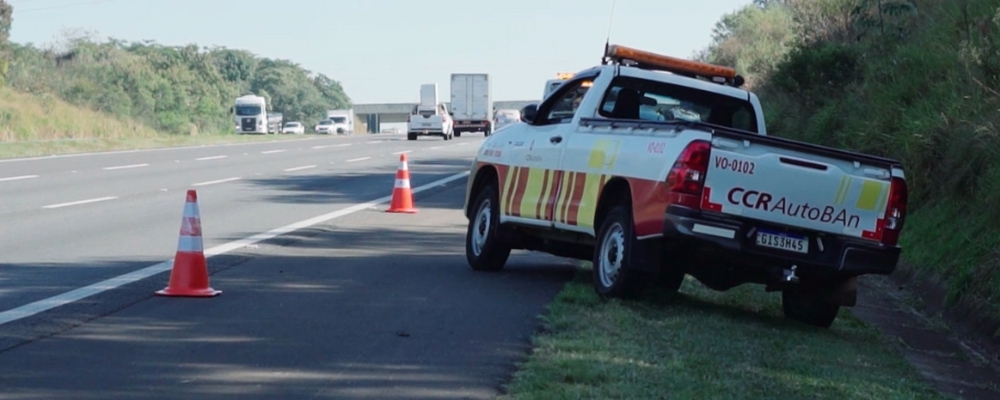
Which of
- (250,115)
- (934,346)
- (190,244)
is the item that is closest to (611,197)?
(934,346)

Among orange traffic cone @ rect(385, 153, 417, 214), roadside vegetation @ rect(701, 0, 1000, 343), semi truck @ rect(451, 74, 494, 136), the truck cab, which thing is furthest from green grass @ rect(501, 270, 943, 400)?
semi truck @ rect(451, 74, 494, 136)

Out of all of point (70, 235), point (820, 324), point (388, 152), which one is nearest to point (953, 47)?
point (820, 324)

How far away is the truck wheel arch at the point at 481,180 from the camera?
41.9ft

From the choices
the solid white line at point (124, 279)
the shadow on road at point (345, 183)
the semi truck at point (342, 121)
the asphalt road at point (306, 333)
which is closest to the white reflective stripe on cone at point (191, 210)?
the asphalt road at point (306, 333)

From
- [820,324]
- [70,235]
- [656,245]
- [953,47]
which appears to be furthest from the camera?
[953,47]

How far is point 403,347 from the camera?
8.18 m

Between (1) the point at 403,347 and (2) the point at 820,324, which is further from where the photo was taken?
(2) the point at 820,324

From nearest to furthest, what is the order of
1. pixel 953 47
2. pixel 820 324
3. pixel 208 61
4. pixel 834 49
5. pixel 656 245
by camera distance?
pixel 656 245 < pixel 820 324 < pixel 953 47 < pixel 834 49 < pixel 208 61

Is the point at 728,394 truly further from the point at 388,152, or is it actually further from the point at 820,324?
the point at 388,152

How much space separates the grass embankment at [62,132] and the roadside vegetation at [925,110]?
59.8ft

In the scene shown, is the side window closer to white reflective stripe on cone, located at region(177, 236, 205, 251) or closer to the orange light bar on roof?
the orange light bar on roof

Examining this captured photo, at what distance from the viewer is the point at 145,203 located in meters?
19.2

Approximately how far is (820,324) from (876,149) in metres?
7.73

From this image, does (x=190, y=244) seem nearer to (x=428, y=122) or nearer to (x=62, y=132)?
(x=62, y=132)
